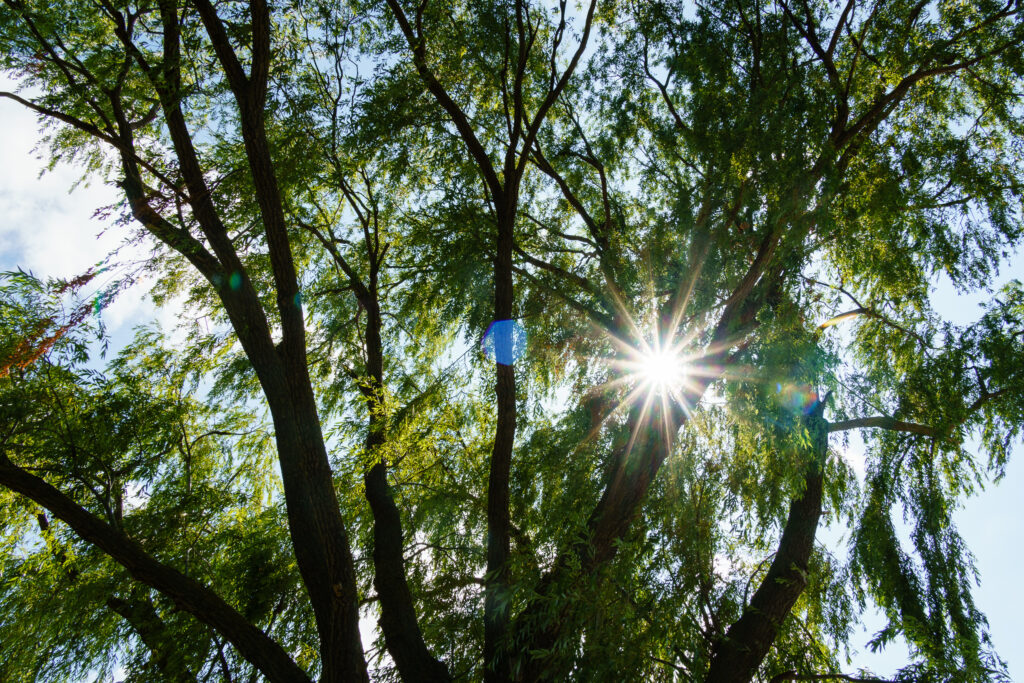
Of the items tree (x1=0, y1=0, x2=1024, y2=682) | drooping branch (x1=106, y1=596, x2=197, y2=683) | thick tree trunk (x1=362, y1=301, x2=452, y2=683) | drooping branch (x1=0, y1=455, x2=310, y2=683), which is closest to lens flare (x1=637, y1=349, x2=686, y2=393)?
tree (x1=0, y1=0, x2=1024, y2=682)

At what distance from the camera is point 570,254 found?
5.50 meters

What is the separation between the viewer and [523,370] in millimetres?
4941

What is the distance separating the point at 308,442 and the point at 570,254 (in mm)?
3147

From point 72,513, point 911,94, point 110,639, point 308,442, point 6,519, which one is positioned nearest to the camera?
point 72,513

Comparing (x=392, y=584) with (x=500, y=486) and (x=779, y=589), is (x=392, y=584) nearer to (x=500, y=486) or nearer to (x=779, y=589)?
(x=500, y=486)

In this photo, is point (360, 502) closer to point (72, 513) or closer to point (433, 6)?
point (72, 513)

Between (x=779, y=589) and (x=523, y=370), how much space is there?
7.60ft

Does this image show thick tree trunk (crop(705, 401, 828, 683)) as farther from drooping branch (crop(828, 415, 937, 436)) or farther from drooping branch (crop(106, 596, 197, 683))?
drooping branch (crop(106, 596, 197, 683))

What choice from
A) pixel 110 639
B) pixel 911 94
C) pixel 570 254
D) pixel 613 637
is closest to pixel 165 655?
pixel 110 639

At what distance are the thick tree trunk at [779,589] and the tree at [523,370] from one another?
0.02 metres

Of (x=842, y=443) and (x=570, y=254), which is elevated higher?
(x=570, y=254)

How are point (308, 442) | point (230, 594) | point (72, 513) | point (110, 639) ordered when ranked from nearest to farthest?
1. point (72, 513)
2. point (308, 442)
3. point (110, 639)
4. point (230, 594)

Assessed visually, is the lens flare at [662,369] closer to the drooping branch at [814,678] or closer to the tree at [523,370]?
the tree at [523,370]

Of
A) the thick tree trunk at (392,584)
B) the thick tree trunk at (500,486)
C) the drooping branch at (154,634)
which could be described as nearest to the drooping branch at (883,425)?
the thick tree trunk at (500,486)
